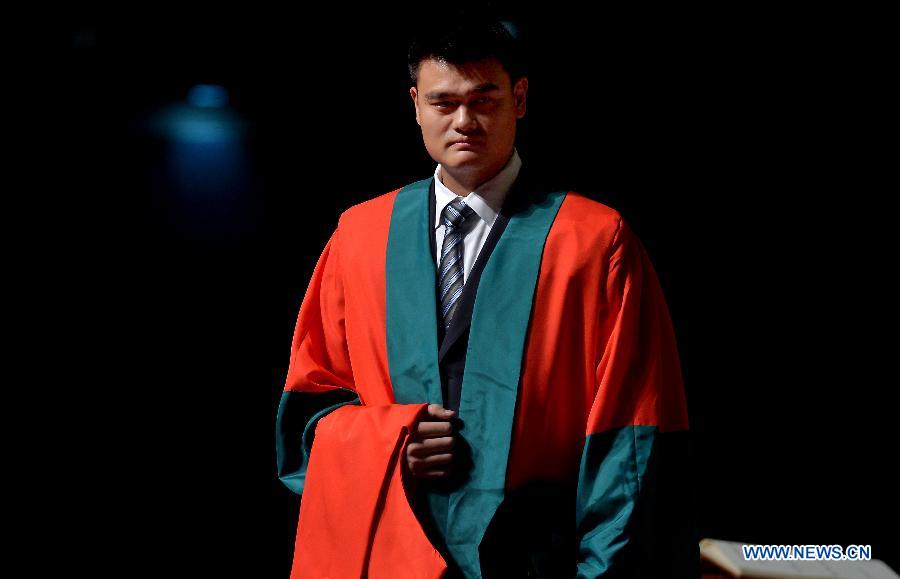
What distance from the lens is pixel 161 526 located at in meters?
2.17

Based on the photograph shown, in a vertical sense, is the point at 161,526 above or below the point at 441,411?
below

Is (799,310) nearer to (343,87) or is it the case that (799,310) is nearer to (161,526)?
(343,87)

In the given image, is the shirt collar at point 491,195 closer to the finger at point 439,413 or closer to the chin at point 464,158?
the chin at point 464,158

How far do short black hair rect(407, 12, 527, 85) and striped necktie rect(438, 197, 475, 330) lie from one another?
211 mm

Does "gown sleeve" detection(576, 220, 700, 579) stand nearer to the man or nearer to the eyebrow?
the man

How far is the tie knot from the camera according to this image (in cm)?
154

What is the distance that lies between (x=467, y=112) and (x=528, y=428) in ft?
1.54

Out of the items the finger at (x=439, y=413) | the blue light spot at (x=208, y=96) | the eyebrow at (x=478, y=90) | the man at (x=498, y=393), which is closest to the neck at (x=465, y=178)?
the man at (x=498, y=393)

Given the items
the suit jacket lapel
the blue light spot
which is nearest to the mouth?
the suit jacket lapel

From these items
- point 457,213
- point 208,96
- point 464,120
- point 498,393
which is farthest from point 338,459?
point 208,96

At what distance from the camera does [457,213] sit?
1.54 m

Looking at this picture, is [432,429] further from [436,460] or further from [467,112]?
[467,112]

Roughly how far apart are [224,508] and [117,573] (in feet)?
0.89

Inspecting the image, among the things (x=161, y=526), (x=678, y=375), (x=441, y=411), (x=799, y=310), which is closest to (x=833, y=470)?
(x=799, y=310)
